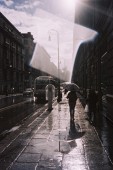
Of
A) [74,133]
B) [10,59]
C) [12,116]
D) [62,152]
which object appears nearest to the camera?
[62,152]

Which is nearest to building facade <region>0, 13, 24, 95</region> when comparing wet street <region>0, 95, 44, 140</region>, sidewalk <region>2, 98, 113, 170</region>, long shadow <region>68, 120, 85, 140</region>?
wet street <region>0, 95, 44, 140</region>

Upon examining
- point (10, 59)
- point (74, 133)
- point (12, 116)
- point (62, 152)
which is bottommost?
point (62, 152)

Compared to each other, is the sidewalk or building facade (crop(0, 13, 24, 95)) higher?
building facade (crop(0, 13, 24, 95))

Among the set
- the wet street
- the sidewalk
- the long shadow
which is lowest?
the sidewalk

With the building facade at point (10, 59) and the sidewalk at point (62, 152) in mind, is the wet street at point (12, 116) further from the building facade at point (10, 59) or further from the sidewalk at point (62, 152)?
the building facade at point (10, 59)

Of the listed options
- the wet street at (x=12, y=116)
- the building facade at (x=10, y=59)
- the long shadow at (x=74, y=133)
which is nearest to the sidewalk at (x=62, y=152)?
the long shadow at (x=74, y=133)

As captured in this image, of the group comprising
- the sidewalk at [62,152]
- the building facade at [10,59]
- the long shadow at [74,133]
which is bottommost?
the sidewalk at [62,152]

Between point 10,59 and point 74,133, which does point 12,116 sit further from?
point 10,59

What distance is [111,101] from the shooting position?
1537 cm

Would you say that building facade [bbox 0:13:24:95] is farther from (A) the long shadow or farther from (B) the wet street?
(A) the long shadow

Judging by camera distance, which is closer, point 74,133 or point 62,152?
point 62,152

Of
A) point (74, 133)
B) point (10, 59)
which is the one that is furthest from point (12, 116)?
point (10, 59)

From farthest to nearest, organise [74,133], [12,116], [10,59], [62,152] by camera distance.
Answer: [10,59]
[12,116]
[74,133]
[62,152]

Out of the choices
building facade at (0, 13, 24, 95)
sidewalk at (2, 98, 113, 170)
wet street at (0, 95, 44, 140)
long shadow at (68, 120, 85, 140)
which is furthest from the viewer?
building facade at (0, 13, 24, 95)
